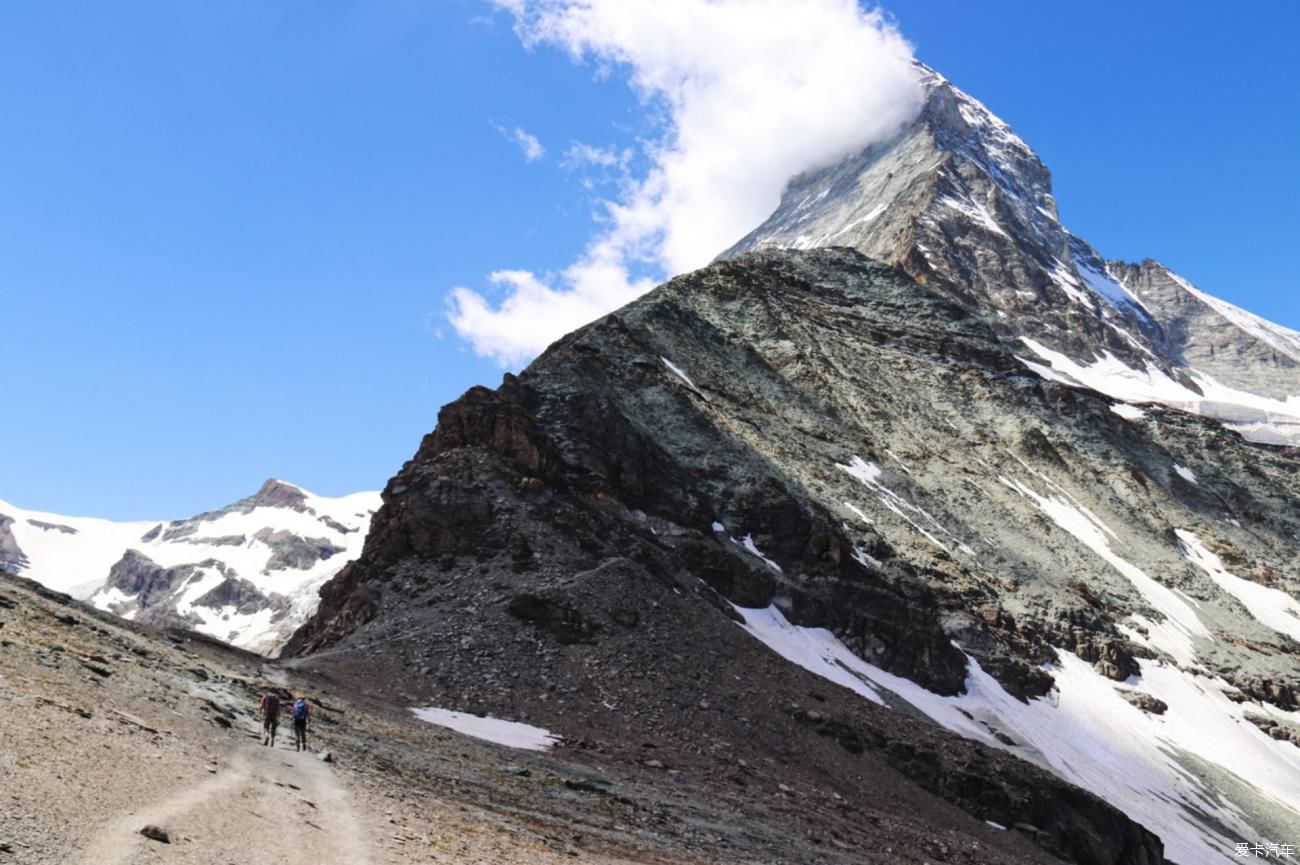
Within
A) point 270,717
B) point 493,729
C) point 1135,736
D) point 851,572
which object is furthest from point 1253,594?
point 270,717

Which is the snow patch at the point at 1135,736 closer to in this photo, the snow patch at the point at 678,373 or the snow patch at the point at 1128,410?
the snow patch at the point at 678,373

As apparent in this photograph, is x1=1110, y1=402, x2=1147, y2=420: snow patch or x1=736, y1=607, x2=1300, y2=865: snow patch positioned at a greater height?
x1=1110, y1=402, x2=1147, y2=420: snow patch

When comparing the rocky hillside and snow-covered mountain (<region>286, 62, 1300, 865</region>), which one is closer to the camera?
the rocky hillside

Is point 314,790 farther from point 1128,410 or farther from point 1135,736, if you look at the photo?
point 1128,410

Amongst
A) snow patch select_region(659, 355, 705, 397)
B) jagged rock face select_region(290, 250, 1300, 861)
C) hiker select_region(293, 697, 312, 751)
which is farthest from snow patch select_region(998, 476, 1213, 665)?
hiker select_region(293, 697, 312, 751)

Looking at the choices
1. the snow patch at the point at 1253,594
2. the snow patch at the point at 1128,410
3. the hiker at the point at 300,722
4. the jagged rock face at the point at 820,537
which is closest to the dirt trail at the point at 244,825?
the hiker at the point at 300,722

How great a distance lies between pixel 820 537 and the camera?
59.0m

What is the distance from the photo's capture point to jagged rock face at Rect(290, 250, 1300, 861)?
132 ft

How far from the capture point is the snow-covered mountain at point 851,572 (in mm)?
38625

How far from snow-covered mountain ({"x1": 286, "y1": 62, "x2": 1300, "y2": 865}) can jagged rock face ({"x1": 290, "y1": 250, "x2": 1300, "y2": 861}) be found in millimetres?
218

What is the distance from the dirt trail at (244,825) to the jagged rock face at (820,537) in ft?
54.5

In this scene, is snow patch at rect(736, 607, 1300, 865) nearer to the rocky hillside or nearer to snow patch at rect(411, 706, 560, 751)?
the rocky hillside

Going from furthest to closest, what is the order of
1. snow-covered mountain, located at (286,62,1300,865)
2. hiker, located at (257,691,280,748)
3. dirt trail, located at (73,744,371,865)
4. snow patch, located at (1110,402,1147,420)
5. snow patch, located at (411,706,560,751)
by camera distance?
snow patch, located at (1110,402,1147,420)
snow-covered mountain, located at (286,62,1300,865)
snow patch, located at (411,706,560,751)
hiker, located at (257,691,280,748)
dirt trail, located at (73,744,371,865)

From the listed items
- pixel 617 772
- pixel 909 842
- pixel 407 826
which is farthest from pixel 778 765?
pixel 407 826
